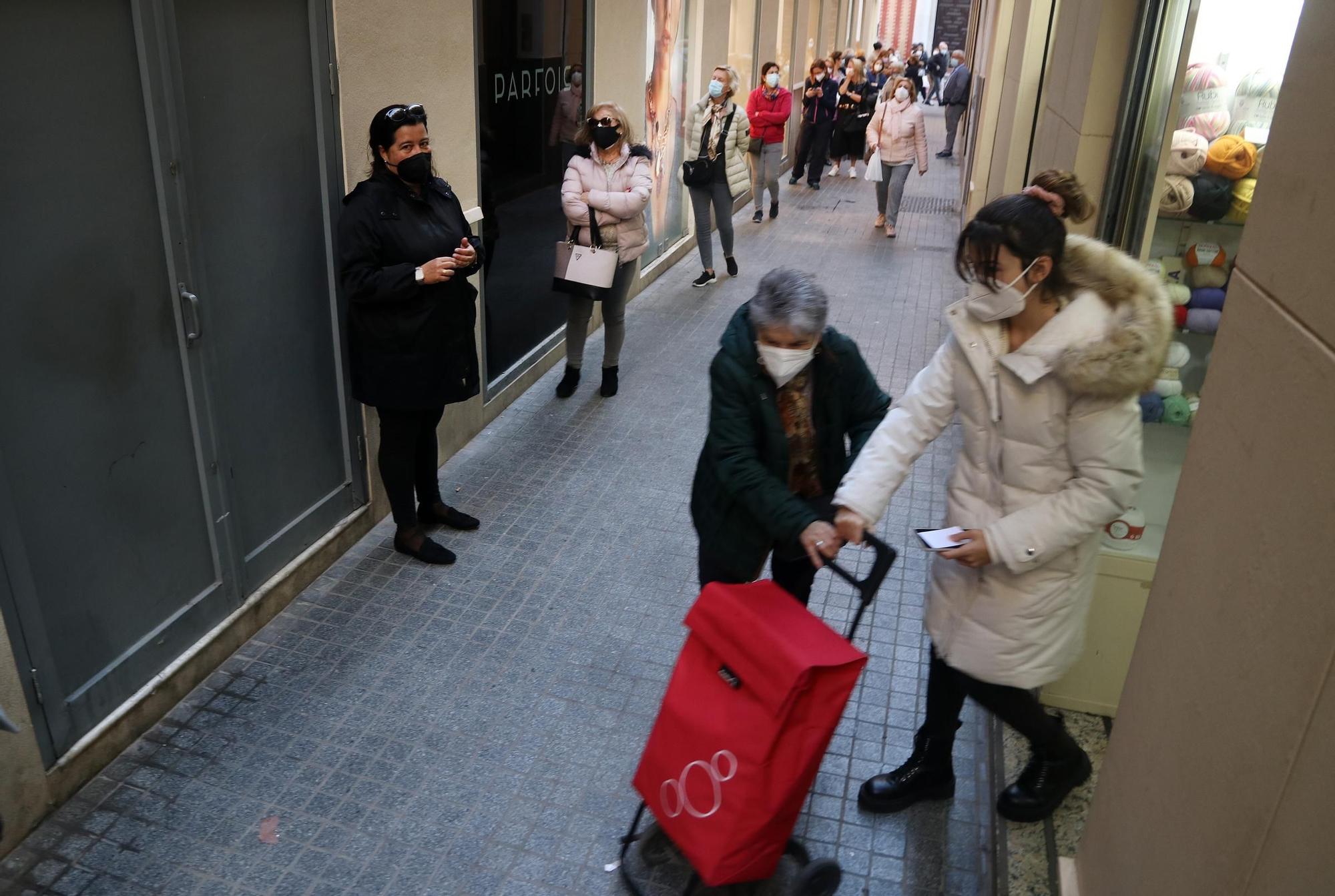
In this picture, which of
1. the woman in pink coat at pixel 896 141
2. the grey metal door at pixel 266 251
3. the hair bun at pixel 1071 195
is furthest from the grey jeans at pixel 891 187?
the hair bun at pixel 1071 195

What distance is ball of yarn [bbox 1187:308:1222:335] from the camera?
12.1 ft

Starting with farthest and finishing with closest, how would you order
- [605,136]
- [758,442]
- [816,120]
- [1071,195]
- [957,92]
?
[957,92], [816,120], [605,136], [1071,195], [758,442]

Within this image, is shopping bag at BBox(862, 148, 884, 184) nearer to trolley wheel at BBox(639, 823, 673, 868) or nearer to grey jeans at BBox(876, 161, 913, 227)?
grey jeans at BBox(876, 161, 913, 227)

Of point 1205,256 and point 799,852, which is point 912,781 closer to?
point 799,852

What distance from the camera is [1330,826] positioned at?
4.68ft

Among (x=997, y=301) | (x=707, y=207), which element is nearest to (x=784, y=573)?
(x=997, y=301)

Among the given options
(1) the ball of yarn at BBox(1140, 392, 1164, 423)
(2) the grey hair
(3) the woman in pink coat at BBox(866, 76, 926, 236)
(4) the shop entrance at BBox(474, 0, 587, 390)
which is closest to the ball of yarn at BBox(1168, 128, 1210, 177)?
(1) the ball of yarn at BBox(1140, 392, 1164, 423)

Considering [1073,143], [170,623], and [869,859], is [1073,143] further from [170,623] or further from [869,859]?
[170,623]

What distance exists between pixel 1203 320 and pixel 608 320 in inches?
158

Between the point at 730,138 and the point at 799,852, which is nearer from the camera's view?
the point at 799,852

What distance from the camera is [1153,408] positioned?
12.5ft

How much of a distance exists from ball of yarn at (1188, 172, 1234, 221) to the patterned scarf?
174 centimetres

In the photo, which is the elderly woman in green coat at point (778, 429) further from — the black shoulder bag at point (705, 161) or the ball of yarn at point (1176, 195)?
the black shoulder bag at point (705, 161)

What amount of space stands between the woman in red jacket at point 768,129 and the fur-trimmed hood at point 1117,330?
10306mm
